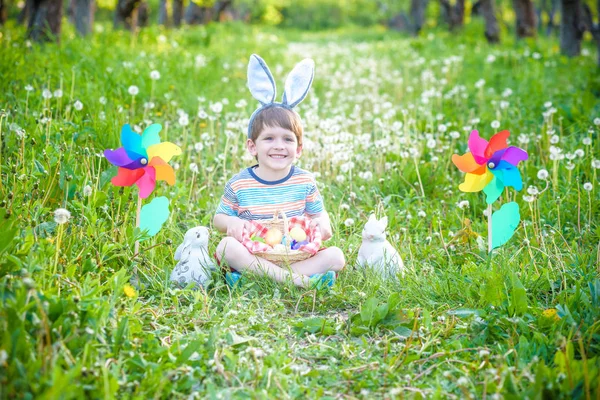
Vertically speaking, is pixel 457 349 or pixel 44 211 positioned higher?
pixel 44 211

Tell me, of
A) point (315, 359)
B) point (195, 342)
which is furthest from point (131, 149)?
point (315, 359)

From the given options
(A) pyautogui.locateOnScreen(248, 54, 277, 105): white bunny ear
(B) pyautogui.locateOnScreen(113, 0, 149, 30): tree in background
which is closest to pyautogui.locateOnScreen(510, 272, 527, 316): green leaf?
(A) pyautogui.locateOnScreen(248, 54, 277, 105): white bunny ear

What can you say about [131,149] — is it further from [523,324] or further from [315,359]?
[523,324]

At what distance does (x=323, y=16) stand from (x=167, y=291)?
51.4 meters

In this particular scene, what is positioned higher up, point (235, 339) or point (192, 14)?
point (192, 14)

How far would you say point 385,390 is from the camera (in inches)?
92.6

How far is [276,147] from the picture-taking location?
→ 330 centimetres

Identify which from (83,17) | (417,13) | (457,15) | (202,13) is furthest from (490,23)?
(202,13)

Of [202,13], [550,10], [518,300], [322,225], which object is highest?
[550,10]

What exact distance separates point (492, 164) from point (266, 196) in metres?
1.17

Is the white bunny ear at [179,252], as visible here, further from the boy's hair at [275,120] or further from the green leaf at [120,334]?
the green leaf at [120,334]

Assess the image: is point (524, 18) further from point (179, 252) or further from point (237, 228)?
point (179, 252)

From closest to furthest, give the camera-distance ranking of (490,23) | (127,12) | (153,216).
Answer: (153,216)
(127,12)
(490,23)

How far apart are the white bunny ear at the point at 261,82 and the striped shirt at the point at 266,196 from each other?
1.29ft
